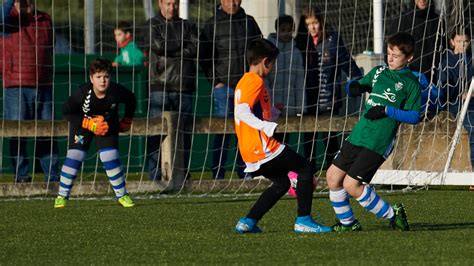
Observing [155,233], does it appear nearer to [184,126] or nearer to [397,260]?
[397,260]

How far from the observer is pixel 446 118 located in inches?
596

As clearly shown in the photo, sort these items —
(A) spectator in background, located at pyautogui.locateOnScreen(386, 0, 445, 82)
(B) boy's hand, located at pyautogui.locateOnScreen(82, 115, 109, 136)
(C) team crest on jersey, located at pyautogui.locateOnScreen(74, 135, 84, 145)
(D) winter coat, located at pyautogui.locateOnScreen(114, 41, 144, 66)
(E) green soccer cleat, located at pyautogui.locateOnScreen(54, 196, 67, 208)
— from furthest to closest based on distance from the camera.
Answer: (D) winter coat, located at pyautogui.locateOnScreen(114, 41, 144, 66) < (A) spectator in background, located at pyautogui.locateOnScreen(386, 0, 445, 82) < (C) team crest on jersey, located at pyautogui.locateOnScreen(74, 135, 84, 145) < (E) green soccer cleat, located at pyautogui.locateOnScreen(54, 196, 67, 208) < (B) boy's hand, located at pyautogui.locateOnScreen(82, 115, 109, 136)

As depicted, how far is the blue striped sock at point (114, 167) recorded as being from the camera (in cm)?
1290

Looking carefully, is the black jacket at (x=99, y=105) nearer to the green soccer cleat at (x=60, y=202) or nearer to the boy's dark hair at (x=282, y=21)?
the green soccer cleat at (x=60, y=202)

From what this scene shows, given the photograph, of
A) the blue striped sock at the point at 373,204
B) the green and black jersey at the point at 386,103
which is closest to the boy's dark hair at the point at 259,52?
the green and black jersey at the point at 386,103

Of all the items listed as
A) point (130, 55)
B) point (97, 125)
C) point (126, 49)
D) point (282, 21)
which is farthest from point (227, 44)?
point (126, 49)

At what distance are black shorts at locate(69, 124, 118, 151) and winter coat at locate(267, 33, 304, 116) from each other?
3179mm

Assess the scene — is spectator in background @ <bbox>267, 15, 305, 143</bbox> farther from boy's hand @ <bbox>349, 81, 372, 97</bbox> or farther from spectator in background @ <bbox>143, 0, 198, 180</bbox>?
boy's hand @ <bbox>349, 81, 372, 97</bbox>

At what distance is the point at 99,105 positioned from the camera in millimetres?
12867

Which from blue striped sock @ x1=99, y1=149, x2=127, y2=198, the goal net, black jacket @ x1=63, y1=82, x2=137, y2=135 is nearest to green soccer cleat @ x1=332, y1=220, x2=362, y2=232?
blue striped sock @ x1=99, y1=149, x2=127, y2=198

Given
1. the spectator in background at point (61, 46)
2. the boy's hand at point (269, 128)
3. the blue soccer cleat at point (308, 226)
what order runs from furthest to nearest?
the spectator in background at point (61, 46) → the blue soccer cleat at point (308, 226) → the boy's hand at point (269, 128)

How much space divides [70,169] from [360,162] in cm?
431

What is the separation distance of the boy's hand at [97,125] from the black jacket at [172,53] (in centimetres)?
244

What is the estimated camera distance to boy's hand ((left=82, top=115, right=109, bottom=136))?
12828 mm
